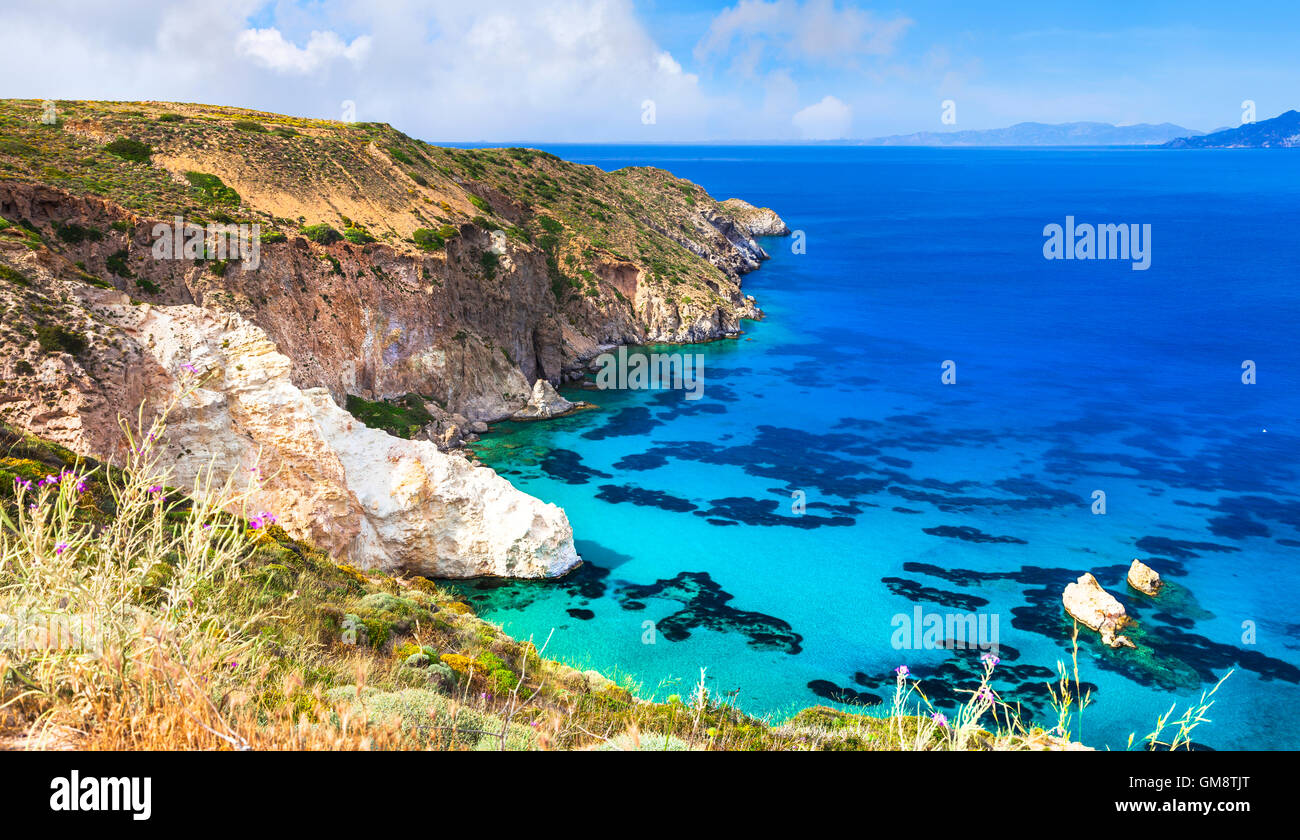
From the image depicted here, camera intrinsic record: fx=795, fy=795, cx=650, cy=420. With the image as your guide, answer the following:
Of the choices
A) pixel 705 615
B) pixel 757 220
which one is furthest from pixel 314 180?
pixel 757 220

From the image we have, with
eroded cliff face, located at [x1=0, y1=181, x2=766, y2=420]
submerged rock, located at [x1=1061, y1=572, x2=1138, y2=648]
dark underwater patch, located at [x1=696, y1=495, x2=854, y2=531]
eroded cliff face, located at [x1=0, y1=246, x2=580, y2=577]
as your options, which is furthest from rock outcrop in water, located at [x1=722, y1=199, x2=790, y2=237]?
eroded cliff face, located at [x1=0, y1=246, x2=580, y2=577]

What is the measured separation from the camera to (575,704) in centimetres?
1398

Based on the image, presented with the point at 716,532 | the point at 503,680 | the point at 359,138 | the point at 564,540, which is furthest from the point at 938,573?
the point at 359,138

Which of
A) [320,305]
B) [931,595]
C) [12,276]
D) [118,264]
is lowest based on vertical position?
[931,595]

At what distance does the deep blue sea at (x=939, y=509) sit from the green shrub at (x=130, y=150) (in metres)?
22.9

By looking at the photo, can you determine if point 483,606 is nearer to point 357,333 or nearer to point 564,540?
point 564,540

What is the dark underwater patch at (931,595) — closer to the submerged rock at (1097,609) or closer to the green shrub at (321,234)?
the submerged rock at (1097,609)

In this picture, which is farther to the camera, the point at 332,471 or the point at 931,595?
the point at 931,595

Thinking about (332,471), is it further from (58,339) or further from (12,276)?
(12,276)

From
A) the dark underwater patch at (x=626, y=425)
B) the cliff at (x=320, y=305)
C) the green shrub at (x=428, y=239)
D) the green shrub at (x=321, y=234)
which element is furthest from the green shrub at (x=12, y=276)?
the dark underwater patch at (x=626, y=425)

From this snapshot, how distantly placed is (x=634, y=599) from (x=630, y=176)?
294 ft

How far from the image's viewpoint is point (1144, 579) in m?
29.9

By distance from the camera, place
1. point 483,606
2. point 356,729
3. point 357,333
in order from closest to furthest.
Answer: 1. point 356,729
2. point 483,606
3. point 357,333

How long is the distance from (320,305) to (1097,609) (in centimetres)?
3667
